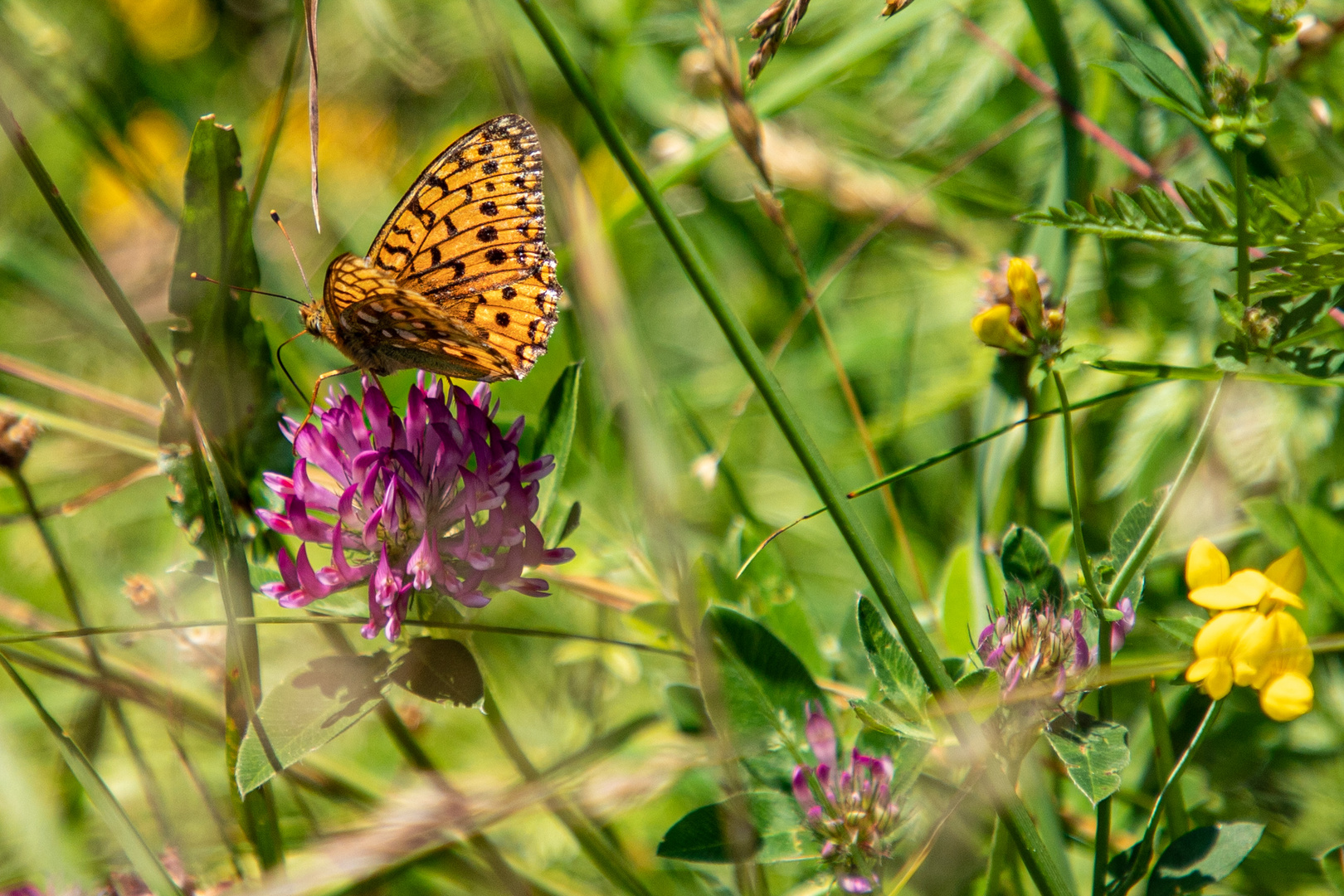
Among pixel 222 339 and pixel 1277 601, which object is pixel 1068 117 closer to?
pixel 1277 601

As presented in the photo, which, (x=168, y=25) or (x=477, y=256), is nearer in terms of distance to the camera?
(x=477, y=256)

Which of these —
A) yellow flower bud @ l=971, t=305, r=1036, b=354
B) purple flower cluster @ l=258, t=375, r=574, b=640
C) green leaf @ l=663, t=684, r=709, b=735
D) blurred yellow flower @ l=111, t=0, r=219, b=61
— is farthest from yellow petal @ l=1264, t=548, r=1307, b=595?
blurred yellow flower @ l=111, t=0, r=219, b=61

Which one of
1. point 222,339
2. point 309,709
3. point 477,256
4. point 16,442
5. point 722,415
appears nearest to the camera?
point 309,709

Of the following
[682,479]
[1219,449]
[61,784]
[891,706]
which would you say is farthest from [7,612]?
[1219,449]

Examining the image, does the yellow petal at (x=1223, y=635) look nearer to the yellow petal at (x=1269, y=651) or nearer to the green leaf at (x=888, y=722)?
the yellow petal at (x=1269, y=651)

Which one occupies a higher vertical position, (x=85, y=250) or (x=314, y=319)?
(x=85, y=250)

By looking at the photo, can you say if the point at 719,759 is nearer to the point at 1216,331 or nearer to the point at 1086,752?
the point at 1086,752

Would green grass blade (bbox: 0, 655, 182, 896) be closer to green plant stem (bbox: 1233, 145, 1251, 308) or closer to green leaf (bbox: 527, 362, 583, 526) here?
green leaf (bbox: 527, 362, 583, 526)

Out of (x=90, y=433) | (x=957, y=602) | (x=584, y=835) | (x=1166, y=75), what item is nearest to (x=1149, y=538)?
(x=957, y=602)
